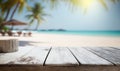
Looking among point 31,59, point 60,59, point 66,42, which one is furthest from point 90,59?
point 66,42

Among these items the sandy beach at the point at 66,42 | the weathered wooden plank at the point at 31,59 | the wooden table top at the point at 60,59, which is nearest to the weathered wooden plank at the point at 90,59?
the wooden table top at the point at 60,59

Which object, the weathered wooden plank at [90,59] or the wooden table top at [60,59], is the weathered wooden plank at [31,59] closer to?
the wooden table top at [60,59]

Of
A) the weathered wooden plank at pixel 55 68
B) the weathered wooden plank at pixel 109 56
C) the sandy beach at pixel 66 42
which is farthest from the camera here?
the sandy beach at pixel 66 42

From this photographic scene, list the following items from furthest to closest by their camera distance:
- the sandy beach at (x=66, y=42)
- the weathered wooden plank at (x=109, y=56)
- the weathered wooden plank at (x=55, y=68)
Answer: the sandy beach at (x=66, y=42), the weathered wooden plank at (x=109, y=56), the weathered wooden plank at (x=55, y=68)

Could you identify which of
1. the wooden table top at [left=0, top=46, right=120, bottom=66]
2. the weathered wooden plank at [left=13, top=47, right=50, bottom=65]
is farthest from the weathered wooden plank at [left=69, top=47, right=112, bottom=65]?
the weathered wooden plank at [left=13, top=47, right=50, bottom=65]

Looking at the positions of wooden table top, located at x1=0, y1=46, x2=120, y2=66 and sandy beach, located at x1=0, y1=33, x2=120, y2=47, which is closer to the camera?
wooden table top, located at x1=0, y1=46, x2=120, y2=66

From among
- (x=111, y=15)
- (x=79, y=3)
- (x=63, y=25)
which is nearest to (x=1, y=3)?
(x=79, y=3)

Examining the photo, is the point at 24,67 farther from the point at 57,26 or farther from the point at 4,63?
the point at 57,26

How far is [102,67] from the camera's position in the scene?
92cm

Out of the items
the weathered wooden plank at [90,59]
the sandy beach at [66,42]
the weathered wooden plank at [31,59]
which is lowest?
the sandy beach at [66,42]

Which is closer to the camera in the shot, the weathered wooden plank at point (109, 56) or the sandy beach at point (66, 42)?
the weathered wooden plank at point (109, 56)

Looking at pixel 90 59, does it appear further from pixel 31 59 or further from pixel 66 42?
pixel 66 42

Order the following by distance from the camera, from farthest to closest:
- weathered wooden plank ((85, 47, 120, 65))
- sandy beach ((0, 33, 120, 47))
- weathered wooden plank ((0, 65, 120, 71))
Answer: sandy beach ((0, 33, 120, 47)), weathered wooden plank ((85, 47, 120, 65)), weathered wooden plank ((0, 65, 120, 71))

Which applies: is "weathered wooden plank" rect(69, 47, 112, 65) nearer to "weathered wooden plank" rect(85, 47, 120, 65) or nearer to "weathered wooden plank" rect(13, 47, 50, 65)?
"weathered wooden plank" rect(85, 47, 120, 65)
